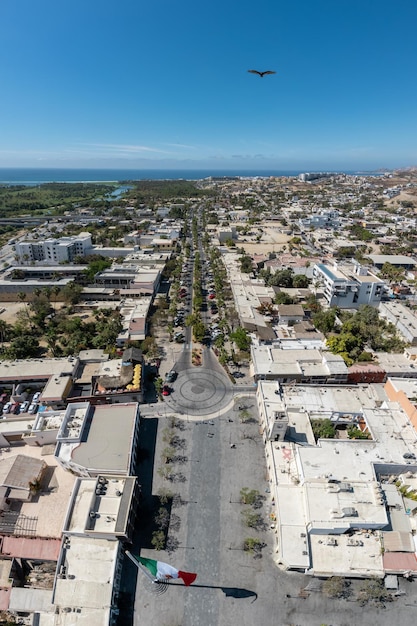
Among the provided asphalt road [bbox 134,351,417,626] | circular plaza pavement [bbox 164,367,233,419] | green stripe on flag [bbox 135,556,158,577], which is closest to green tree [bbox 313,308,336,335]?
circular plaza pavement [bbox 164,367,233,419]

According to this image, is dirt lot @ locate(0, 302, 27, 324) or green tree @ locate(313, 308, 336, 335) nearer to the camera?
green tree @ locate(313, 308, 336, 335)

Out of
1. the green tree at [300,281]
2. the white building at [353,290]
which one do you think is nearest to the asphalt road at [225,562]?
the white building at [353,290]

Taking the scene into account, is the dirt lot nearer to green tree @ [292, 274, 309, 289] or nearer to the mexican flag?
the mexican flag

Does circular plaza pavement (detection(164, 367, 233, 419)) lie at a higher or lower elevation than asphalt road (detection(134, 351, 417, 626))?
higher

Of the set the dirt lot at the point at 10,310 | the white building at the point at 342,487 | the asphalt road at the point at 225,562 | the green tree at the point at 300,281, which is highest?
the green tree at the point at 300,281

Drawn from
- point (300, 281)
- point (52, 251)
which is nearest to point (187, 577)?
point (300, 281)

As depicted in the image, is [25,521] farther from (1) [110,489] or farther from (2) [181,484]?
(2) [181,484]

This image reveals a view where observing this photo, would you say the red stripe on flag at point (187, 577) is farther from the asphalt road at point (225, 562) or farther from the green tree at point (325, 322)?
the green tree at point (325, 322)

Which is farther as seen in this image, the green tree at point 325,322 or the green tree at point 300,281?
the green tree at point 300,281

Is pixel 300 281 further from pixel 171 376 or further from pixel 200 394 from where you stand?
pixel 200 394

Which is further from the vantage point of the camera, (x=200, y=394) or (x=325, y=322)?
(x=325, y=322)

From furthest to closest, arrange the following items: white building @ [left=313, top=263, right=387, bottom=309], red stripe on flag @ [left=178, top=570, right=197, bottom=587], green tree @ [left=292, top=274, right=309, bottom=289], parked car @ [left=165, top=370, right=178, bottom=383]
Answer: green tree @ [left=292, top=274, right=309, bottom=289], white building @ [left=313, top=263, right=387, bottom=309], parked car @ [left=165, top=370, right=178, bottom=383], red stripe on flag @ [left=178, top=570, right=197, bottom=587]

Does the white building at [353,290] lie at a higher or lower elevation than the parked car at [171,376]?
higher
